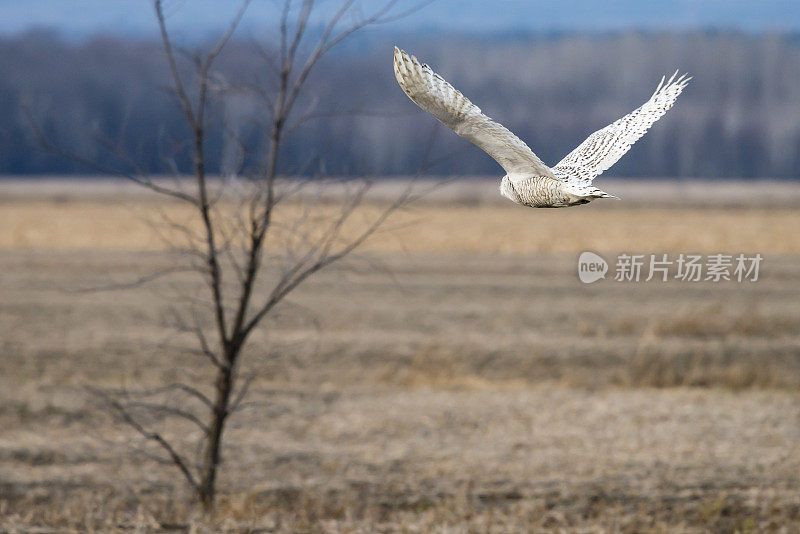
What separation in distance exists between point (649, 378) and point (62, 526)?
8.93 m

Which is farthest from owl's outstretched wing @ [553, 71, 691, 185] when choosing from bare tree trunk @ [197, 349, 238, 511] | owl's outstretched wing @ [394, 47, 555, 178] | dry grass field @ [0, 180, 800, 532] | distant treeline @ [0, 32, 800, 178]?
distant treeline @ [0, 32, 800, 178]

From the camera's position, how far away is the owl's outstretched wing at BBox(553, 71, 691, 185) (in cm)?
339

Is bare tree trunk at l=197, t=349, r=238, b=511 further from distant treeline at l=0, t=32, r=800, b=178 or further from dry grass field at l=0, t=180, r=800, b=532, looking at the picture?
distant treeline at l=0, t=32, r=800, b=178

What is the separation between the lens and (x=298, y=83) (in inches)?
254

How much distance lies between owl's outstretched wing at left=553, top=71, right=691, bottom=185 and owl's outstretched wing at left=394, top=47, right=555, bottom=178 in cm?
18

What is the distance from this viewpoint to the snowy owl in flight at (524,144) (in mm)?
2852

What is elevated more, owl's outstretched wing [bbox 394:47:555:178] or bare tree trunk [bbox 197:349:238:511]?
owl's outstretched wing [bbox 394:47:555:178]

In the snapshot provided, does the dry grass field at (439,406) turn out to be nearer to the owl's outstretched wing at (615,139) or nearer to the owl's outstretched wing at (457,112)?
the owl's outstretched wing at (615,139)

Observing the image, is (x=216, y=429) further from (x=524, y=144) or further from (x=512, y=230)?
(x=512, y=230)

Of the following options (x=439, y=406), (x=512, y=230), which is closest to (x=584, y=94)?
(x=512, y=230)

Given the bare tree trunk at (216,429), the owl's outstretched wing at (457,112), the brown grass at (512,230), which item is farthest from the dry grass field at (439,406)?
the brown grass at (512,230)

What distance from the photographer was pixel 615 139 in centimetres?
372

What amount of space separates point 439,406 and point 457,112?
906 centimetres

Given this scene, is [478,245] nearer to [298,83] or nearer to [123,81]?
[298,83]
